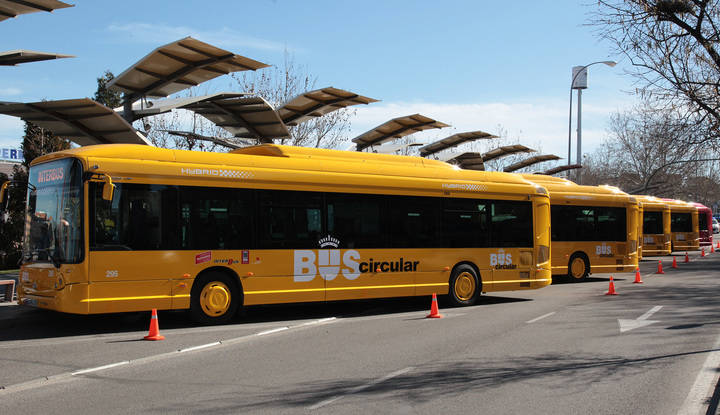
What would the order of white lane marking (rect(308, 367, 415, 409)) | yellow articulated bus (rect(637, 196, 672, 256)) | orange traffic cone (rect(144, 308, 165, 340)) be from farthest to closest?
1. yellow articulated bus (rect(637, 196, 672, 256))
2. orange traffic cone (rect(144, 308, 165, 340))
3. white lane marking (rect(308, 367, 415, 409))

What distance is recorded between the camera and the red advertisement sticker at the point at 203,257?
37.5 feet

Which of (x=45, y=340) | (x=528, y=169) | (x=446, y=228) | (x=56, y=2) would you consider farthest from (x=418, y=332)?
(x=528, y=169)

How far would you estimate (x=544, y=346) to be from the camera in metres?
9.54

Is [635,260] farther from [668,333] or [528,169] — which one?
[528,169]

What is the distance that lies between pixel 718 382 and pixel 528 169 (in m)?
57.6

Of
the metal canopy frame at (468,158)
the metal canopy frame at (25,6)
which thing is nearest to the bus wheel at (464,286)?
the metal canopy frame at (25,6)

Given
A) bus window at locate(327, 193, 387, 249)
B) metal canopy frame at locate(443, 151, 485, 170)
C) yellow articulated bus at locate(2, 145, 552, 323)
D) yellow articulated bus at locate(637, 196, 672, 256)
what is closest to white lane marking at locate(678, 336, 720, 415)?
yellow articulated bus at locate(2, 145, 552, 323)

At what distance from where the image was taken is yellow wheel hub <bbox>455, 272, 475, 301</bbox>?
14857mm

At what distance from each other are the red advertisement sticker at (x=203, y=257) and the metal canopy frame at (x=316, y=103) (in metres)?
8.72

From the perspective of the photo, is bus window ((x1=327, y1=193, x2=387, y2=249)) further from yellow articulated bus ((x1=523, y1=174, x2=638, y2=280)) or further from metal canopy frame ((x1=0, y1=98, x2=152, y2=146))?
yellow articulated bus ((x1=523, y1=174, x2=638, y2=280))

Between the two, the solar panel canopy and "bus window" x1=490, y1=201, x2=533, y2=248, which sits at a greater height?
the solar panel canopy

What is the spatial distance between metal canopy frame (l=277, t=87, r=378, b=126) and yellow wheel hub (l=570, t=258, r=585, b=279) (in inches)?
355

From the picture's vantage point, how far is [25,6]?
13281mm

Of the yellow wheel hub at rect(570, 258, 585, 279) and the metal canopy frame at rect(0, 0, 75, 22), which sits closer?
the metal canopy frame at rect(0, 0, 75, 22)
